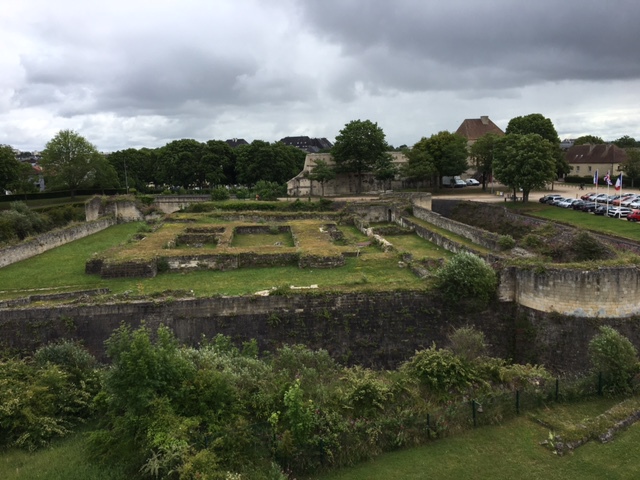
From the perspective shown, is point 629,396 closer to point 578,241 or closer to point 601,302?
point 601,302

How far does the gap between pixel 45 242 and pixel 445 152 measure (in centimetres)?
4068

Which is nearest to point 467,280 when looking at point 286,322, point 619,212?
point 286,322

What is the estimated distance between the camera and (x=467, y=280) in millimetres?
15359

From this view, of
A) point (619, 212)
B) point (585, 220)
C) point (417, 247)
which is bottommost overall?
point (417, 247)

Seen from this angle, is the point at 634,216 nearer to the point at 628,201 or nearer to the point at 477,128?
the point at 628,201

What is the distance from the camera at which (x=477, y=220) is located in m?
38.3

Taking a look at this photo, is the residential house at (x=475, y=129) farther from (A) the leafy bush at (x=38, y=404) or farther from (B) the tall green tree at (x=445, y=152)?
(A) the leafy bush at (x=38, y=404)

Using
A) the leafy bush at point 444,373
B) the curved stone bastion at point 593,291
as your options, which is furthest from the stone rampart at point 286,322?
the leafy bush at point 444,373

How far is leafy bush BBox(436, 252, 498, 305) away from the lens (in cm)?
1545

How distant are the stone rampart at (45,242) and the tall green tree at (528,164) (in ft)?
109

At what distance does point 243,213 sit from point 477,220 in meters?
19.0

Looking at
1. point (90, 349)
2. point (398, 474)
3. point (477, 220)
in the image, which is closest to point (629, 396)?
point (398, 474)

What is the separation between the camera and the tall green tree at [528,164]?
38.2 meters

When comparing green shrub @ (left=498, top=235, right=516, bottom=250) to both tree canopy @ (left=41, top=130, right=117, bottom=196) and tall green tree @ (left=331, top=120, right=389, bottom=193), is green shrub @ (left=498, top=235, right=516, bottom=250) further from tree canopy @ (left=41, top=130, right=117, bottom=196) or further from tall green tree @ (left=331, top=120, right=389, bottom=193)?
tree canopy @ (left=41, top=130, right=117, bottom=196)
